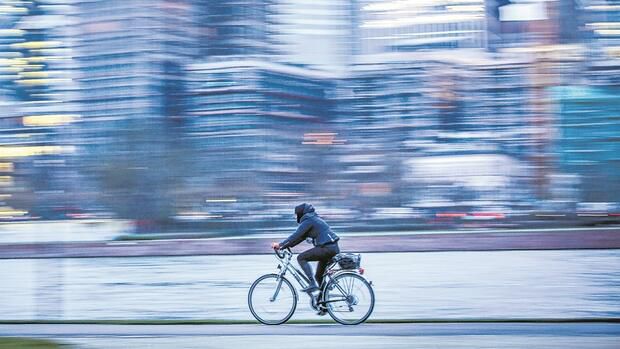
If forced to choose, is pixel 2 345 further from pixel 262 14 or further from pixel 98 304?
pixel 262 14

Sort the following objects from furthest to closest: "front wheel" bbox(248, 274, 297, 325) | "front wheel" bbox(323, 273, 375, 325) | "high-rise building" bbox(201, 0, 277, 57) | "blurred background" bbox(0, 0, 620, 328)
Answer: "high-rise building" bbox(201, 0, 277, 57), "blurred background" bbox(0, 0, 620, 328), "front wheel" bbox(248, 274, 297, 325), "front wheel" bbox(323, 273, 375, 325)

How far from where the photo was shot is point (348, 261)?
10578mm

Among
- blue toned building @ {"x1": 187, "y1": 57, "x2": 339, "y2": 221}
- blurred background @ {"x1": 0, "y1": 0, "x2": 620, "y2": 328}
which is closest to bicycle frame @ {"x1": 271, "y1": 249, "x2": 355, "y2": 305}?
blurred background @ {"x1": 0, "y1": 0, "x2": 620, "y2": 328}

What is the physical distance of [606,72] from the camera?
6069 cm

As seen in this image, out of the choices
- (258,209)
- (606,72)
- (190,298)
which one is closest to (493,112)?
(606,72)

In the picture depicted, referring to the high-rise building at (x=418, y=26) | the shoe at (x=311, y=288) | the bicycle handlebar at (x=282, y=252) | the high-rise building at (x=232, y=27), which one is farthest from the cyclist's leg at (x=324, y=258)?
the high-rise building at (x=418, y=26)

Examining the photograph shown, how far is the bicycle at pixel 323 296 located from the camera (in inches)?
417

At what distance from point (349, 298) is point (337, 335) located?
3.80ft

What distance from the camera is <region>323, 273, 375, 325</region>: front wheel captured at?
10.6 metres

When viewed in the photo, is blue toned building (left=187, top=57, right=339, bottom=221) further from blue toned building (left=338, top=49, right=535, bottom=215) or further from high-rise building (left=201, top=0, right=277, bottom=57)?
blue toned building (left=338, top=49, right=535, bottom=215)

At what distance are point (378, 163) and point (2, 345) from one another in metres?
56.6

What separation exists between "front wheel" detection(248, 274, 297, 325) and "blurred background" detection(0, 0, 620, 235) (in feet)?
131

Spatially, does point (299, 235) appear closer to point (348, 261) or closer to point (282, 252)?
point (282, 252)

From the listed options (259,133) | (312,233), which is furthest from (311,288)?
(259,133)
